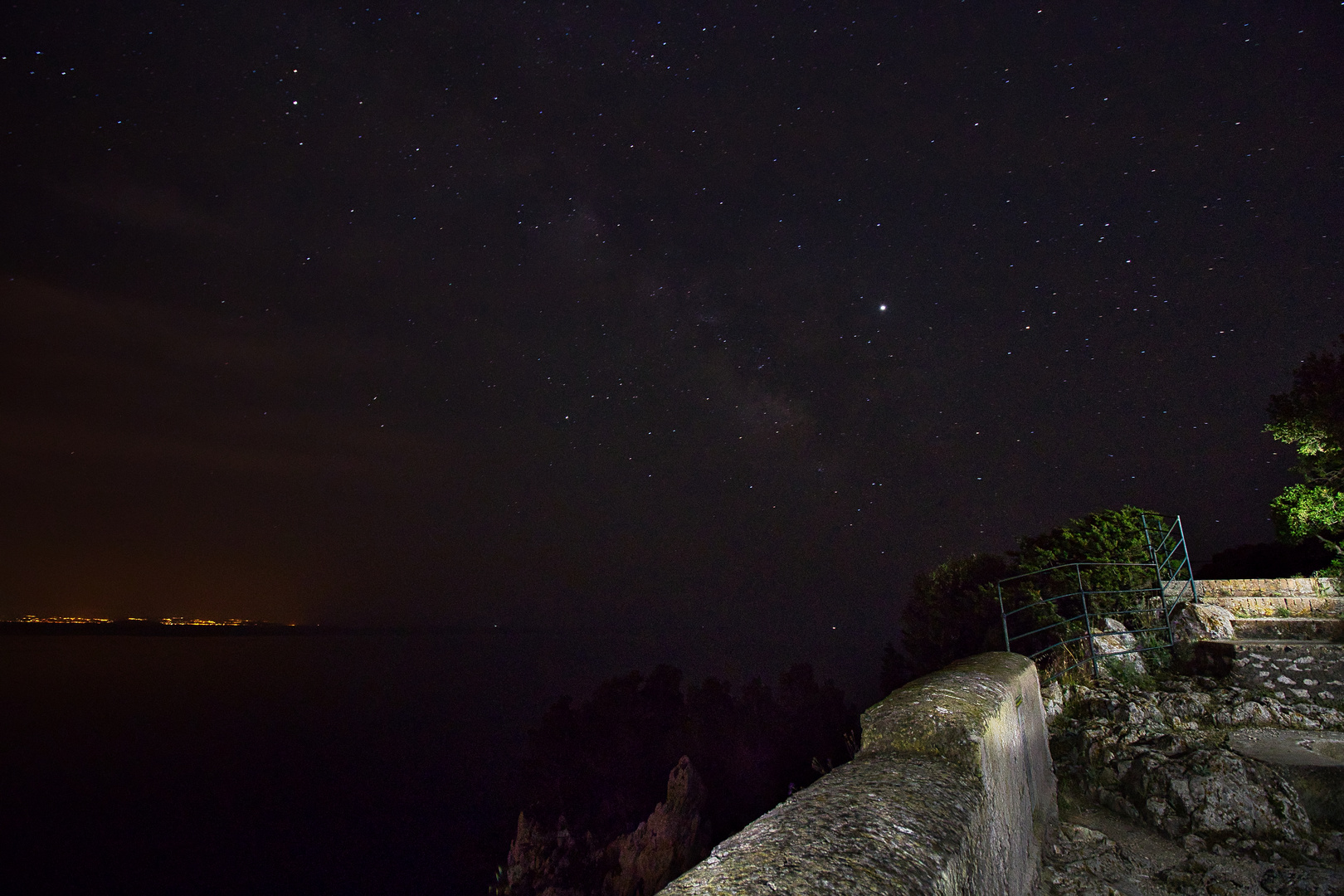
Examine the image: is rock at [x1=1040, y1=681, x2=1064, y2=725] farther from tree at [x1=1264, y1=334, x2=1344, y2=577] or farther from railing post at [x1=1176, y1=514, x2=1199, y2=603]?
tree at [x1=1264, y1=334, x2=1344, y2=577]

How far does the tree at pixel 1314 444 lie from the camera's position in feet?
31.2

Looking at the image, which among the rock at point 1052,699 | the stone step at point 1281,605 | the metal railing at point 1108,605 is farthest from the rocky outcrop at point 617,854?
the rock at point 1052,699

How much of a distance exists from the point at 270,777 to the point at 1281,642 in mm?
85901

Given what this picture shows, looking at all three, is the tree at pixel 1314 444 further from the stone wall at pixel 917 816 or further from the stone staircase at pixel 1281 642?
the stone wall at pixel 917 816

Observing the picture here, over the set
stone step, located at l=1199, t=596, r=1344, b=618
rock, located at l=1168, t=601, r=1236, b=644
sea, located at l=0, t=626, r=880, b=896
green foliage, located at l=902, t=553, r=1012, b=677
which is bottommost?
sea, located at l=0, t=626, r=880, b=896

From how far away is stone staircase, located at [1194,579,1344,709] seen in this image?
516 centimetres

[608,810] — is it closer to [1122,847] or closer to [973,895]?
[1122,847]

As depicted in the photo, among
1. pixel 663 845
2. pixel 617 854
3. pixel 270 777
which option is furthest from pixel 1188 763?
pixel 270 777

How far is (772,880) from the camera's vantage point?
4.03 ft

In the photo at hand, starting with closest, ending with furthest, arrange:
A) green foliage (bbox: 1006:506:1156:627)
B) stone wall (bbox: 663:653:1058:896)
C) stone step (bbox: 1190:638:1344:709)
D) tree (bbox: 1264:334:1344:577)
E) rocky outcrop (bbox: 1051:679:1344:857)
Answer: stone wall (bbox: 663:653:1058:896) → rocky outcrop (bbox: 1051:679:1344:857) → stone step (bbox: 1190:638:1344:709) → green foliage (bbox: 1006:506:1156:627) → tree (bbox: 1264:334:1344:577)

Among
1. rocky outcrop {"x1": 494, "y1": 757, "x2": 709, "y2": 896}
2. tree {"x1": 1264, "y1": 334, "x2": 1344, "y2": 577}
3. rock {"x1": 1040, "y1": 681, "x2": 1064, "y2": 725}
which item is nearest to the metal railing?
rock {"x1": 1040, "y1": 681, "x2": 1064, "y2": 725}

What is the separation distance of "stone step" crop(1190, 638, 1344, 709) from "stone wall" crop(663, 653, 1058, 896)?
3705 millimetres

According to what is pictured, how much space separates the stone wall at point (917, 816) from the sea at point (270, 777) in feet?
96.9

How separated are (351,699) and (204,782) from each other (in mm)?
41183
